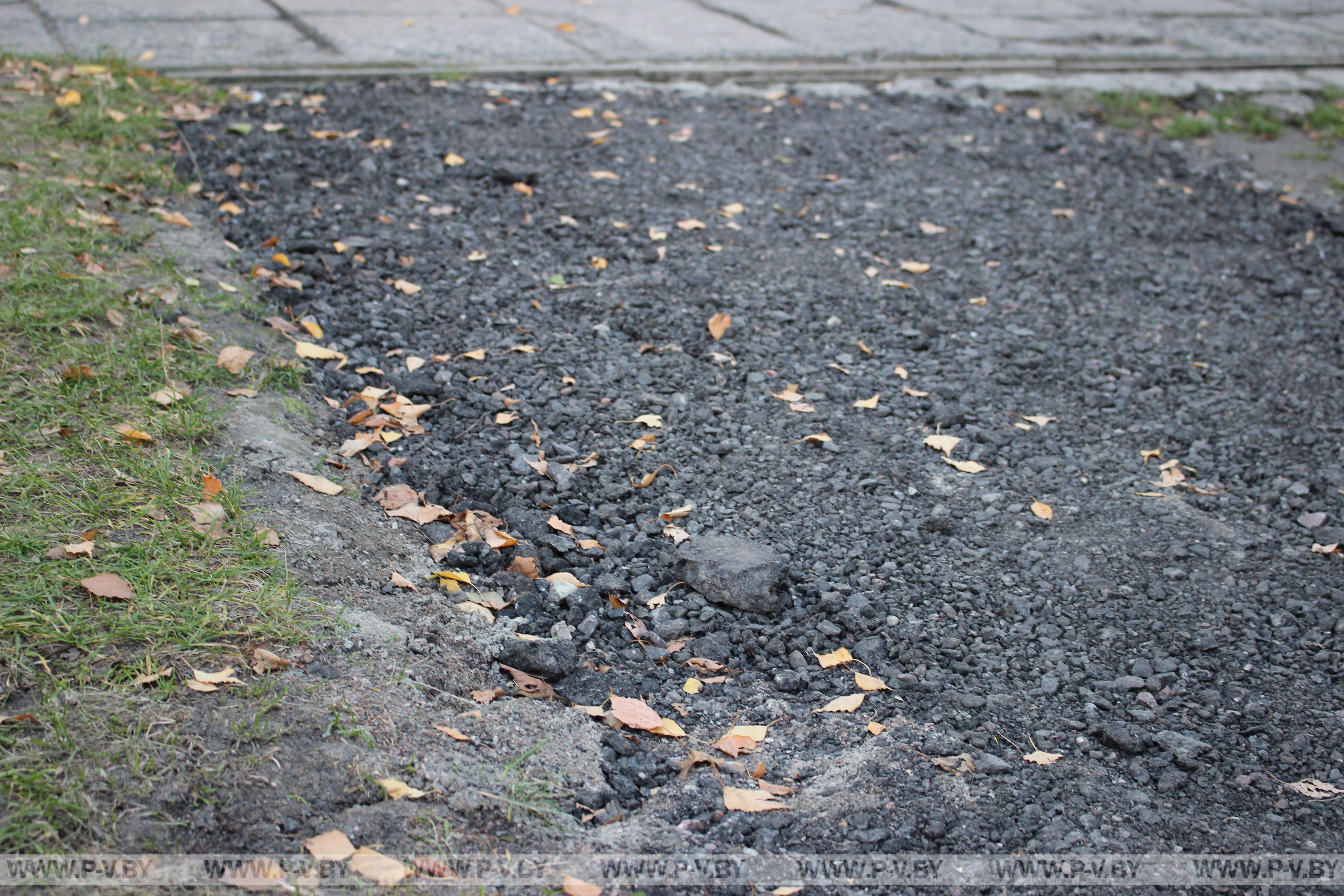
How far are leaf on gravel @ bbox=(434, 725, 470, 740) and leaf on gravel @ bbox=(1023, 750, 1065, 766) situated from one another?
3.62 ft

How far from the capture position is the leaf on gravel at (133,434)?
2.26 metres

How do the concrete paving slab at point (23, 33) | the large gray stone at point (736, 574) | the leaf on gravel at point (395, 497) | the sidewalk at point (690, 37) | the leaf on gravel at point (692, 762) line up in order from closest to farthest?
the leaf on gravel at point (692, 762), the large gray stone at point (736, 574), the leaf on gravel at point (395, 497), the concrete paving slab at point (23, 33), the sidewalk at point (690, 37)

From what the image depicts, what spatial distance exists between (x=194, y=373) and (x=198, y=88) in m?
2.64

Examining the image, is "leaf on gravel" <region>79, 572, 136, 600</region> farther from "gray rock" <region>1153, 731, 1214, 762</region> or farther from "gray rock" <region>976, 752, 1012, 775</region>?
"gray rock" <region>1153, 731, 1214, 762</region>

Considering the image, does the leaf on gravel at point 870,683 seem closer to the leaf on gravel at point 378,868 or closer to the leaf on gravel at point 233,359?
the leaf on gravel at point 378,868

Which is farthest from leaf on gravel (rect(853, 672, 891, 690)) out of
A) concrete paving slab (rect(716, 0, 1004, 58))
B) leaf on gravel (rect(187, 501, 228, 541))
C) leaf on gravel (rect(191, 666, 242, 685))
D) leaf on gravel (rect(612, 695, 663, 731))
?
concrete paving slab (rect(716, 0, 1004, 58))

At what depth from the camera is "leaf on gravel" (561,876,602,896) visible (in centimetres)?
150

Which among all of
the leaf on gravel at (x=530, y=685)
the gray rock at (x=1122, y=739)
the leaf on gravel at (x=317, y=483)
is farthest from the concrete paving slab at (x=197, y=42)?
the gray rock at (x=1122, y=739)

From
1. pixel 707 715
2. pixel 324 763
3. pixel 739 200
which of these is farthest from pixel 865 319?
pixel 324 763

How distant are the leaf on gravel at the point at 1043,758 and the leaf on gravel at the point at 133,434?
211cm

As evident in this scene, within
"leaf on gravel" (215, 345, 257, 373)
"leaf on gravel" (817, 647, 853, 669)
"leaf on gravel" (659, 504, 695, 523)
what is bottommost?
"leaf on gravel" (817, 647, 853, 669)

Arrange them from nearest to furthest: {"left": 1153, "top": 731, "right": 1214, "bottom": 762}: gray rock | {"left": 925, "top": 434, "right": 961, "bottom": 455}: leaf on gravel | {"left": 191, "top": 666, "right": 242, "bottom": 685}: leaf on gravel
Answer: {"left": 191, "top": 666, "right": 242, "bottom": 685}: leaf on gravel
{"left": 1153, "top": 731, "right": 1214, "bottom": 762}: gray rock
{"left": 925, "top": 434, "right": 961, "bottom": 455}: leaf on gravel

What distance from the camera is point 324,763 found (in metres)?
1.62

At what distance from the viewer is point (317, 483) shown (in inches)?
91.2
